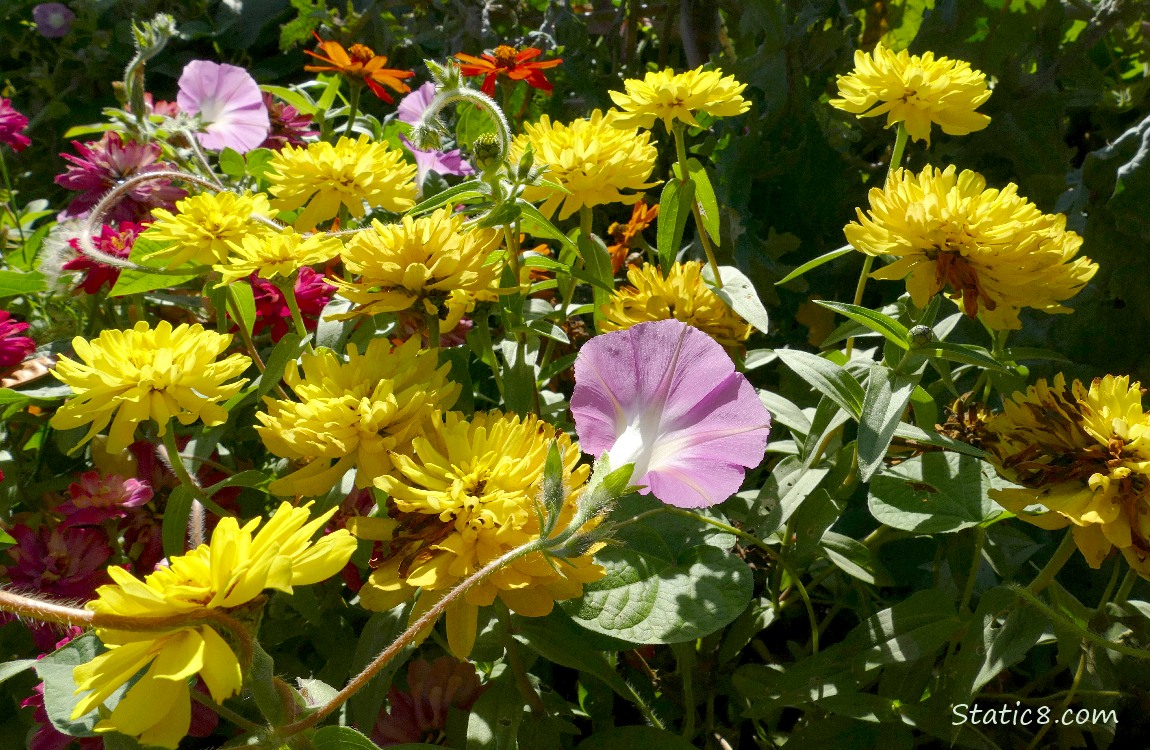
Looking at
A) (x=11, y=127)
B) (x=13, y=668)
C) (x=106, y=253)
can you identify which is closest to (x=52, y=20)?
(x=11, y=127)

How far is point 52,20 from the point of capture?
6.51 ft

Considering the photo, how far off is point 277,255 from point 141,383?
16 centimetres

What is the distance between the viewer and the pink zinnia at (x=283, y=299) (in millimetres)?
878

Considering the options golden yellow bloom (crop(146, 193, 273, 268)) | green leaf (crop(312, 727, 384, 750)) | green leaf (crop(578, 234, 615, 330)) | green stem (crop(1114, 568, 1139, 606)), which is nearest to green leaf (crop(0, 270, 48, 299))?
golden yellow bloom (crop(146, 193, 273, 268))

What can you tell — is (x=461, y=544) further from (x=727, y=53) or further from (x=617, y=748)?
(x=727, y=53)

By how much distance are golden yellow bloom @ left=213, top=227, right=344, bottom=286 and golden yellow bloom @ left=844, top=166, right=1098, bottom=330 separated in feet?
1.46

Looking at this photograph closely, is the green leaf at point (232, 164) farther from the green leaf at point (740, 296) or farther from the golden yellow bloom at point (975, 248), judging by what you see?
the golden yellow bloom at point (975, 248)

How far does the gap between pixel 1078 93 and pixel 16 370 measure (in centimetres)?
154

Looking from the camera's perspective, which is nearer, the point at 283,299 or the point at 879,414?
the point at 879,414

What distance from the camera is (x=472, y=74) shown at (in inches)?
41.4

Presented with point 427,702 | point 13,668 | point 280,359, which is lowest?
point 427,702

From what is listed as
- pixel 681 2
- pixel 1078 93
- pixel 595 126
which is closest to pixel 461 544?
pixel 595 126

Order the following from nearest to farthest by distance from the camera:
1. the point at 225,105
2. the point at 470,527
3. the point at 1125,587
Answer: the point at 470,527, the point at 1125,587, the point at 225,105

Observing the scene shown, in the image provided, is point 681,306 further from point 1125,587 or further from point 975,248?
point 1125,587
